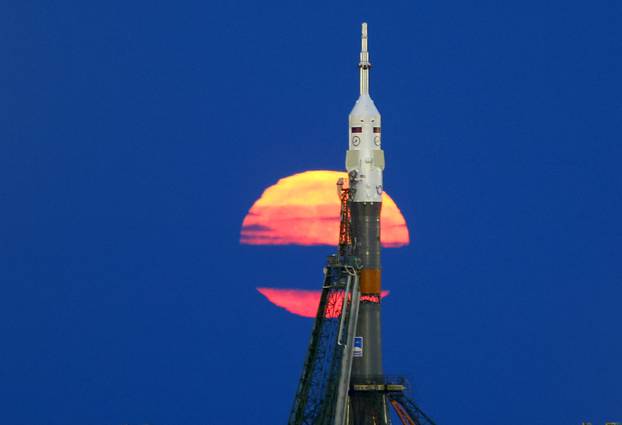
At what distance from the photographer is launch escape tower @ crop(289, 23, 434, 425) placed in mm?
149500

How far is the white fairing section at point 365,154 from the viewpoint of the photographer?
154 metres

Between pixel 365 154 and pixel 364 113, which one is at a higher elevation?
pixel 364 113

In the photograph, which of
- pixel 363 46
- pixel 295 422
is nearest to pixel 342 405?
pixel 295 422

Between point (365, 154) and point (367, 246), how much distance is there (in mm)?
6351

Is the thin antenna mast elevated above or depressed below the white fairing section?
above

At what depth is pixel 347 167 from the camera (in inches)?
6097

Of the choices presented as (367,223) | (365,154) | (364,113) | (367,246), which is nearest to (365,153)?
(365,154)

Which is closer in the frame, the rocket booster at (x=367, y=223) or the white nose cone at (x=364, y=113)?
the rocket booster at (x=367, y=223)

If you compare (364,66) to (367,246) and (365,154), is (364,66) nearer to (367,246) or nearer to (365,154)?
(365,154)

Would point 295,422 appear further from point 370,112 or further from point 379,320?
point 370,112

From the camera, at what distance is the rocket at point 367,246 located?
153 metres

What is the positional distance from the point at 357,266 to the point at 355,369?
7.16 meters

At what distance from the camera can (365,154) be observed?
15450 cm

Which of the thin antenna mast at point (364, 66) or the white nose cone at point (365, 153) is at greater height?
the thin antenna mast at point (364, 66)
